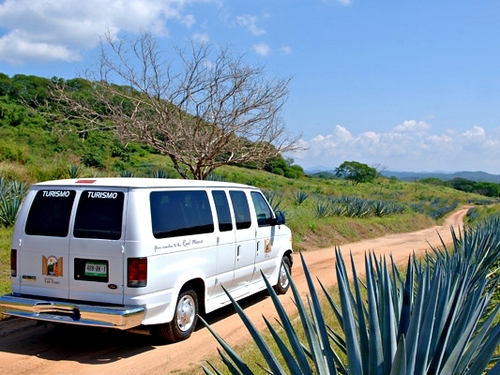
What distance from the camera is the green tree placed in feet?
285

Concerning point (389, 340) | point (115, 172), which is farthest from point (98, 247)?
point (115, 172)

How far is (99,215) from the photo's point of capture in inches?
262

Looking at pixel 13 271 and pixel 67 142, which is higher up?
pixel 67 142

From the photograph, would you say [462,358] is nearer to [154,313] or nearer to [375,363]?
[375,363]

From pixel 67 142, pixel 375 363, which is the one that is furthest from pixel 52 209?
pixel 67 142

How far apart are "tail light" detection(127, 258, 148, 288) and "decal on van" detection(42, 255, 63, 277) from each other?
0.88m

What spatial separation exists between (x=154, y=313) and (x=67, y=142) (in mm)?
32296

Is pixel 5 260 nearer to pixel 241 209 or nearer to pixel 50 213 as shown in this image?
pixel 50 213

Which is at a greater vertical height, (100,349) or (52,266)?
(52,266)

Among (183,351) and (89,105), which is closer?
(183,351)

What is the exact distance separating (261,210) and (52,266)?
3.78m

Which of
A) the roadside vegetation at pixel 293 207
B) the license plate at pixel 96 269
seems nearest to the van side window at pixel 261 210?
the roadside vegetation at pixel 293 207

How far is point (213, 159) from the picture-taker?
16484mm

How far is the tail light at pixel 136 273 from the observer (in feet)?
20.9
